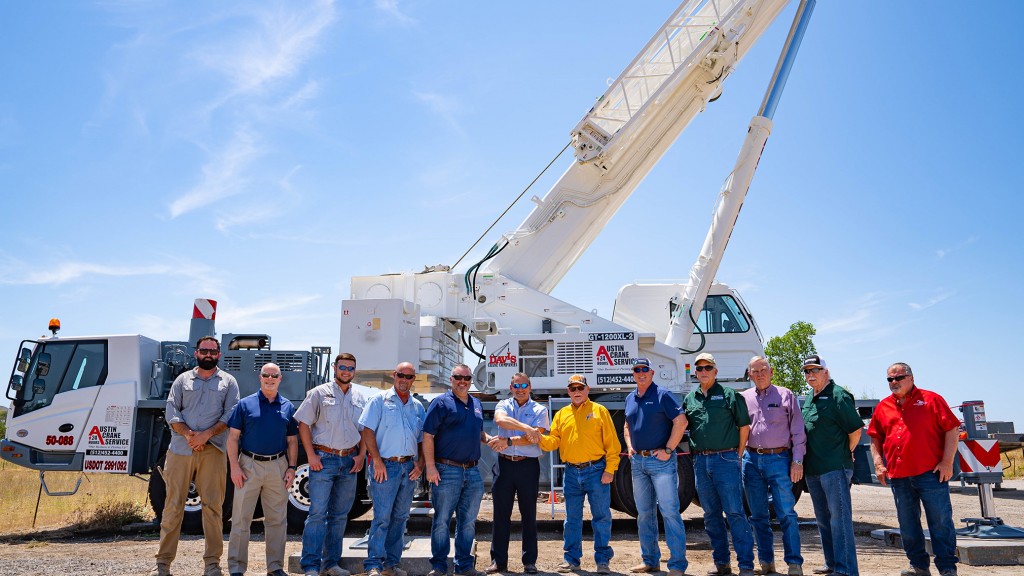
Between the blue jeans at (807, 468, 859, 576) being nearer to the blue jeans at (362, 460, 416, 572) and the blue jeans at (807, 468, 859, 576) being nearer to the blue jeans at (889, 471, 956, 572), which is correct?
the blue jeans at (889, 471, 956, 572)

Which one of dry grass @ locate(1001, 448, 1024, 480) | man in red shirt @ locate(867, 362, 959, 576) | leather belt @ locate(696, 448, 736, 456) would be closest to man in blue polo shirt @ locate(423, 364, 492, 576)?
leather belt @ locate(696, 448, 736, 456)

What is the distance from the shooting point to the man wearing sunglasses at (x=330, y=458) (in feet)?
19.9

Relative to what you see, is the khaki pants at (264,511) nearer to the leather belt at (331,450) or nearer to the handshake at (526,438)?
the leather belt at (331,450)

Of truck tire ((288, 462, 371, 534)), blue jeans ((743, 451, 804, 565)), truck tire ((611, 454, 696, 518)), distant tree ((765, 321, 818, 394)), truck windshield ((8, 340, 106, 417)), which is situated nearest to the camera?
blue jeans ((743, 451, 804, 565))

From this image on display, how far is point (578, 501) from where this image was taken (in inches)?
258

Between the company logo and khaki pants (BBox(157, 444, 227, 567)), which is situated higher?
the company logo

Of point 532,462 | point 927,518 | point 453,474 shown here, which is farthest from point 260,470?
point 927,518

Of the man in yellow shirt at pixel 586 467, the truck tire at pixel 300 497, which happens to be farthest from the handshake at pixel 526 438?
the truck tire at pixel 300 497

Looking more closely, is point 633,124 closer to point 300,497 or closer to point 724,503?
point 724,503

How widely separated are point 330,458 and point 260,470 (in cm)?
59

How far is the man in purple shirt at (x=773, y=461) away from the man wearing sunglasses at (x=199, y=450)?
15.8 feet

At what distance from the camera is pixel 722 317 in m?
Answer: 10.9

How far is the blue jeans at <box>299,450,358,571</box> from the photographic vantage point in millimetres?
6016

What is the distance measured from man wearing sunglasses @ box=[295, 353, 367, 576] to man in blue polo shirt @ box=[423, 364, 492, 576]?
696 mm
